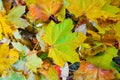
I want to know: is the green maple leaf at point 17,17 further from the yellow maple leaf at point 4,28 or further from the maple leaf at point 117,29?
the maple leaf at point 117,29

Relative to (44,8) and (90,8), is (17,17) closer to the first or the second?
(44,8)

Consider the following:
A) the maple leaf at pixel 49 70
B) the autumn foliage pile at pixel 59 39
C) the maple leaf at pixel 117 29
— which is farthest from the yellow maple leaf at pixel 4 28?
the maple leaf at pixel 117 29

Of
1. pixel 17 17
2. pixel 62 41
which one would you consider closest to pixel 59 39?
pixel 62 41

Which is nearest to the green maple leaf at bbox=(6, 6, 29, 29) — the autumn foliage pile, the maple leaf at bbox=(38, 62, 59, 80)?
the autumn foliage pile

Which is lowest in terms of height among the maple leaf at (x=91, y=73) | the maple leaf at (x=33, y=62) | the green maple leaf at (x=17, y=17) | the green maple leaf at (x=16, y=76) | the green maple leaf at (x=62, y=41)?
the green maple leaf at (x=16, y=76)

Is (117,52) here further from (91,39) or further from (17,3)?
(17,3)

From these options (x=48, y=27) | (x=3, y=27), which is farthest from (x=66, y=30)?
(x=3, y=27)
